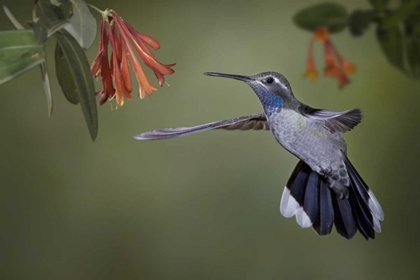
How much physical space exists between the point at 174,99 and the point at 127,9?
16 centimetres

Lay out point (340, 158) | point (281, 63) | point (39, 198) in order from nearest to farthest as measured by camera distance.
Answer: point (340, 158) < point (281, 63) < point (39, 198)

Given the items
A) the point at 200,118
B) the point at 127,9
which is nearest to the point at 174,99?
the point at 200,118

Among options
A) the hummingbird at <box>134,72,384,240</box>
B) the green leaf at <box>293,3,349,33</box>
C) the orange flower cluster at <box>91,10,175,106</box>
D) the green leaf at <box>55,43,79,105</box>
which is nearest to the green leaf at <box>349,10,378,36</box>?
the green leaf at <box>293,3,349,33</box>

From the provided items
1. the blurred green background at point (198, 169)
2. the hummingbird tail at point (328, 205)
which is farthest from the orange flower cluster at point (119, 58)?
the hummingbird tail at point (328, 205)

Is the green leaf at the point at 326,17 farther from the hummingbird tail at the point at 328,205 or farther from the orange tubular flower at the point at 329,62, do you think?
the hummingbird tail at the point at 328,205

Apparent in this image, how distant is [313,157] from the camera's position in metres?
0.68

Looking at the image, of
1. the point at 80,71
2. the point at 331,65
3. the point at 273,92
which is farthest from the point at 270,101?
the point at 80,71

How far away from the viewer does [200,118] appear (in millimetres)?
852

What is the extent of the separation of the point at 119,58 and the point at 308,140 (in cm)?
26

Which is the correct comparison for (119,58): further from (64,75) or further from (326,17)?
(326,17)

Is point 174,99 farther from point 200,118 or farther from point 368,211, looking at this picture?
point 368,211

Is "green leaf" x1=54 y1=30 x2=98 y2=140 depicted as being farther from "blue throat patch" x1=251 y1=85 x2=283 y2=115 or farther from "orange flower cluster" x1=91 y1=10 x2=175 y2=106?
"blue throat patch" x1=251 y1=85 x2=283 y2=115

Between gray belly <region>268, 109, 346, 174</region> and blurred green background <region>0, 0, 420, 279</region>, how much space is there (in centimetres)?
10

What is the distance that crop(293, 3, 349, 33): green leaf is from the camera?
67 cm
